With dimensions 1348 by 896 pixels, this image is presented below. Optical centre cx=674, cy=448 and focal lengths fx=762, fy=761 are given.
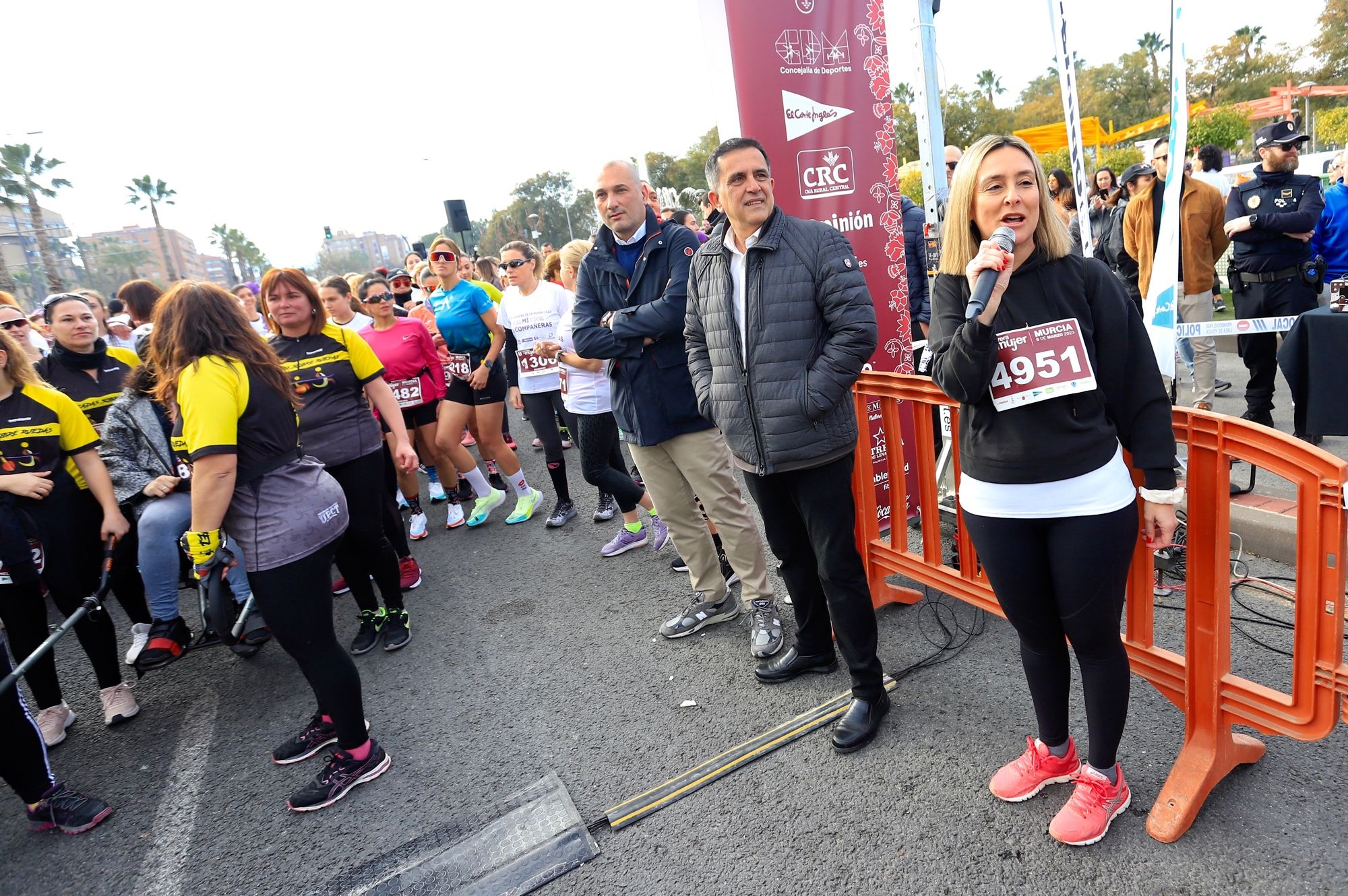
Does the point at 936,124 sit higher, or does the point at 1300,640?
the point at 936,124

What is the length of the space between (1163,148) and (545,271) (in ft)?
18.8

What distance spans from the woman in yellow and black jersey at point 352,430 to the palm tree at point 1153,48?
65657 millimetres

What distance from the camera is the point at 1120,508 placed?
1.98 m

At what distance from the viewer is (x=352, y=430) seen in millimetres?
4086

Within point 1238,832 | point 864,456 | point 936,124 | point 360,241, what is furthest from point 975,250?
point 360,241

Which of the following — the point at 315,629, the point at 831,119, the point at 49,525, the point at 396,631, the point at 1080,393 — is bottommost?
the point at 396,631

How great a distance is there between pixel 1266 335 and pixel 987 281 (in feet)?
16.2

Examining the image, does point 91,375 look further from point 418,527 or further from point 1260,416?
point 1260,416

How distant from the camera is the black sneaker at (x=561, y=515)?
19.1ft

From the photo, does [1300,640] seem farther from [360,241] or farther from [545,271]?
[360,241]

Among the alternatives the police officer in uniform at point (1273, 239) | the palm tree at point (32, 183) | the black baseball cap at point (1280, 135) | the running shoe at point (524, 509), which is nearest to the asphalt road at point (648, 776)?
the running shoe at point (524, 509)

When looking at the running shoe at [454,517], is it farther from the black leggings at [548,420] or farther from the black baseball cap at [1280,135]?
the black baseball cap at [1280,135]

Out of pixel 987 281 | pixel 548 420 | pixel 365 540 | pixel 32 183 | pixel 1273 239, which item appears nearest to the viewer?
pixel 987 281

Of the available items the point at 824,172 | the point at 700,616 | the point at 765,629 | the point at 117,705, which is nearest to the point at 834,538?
the point at 765,629
